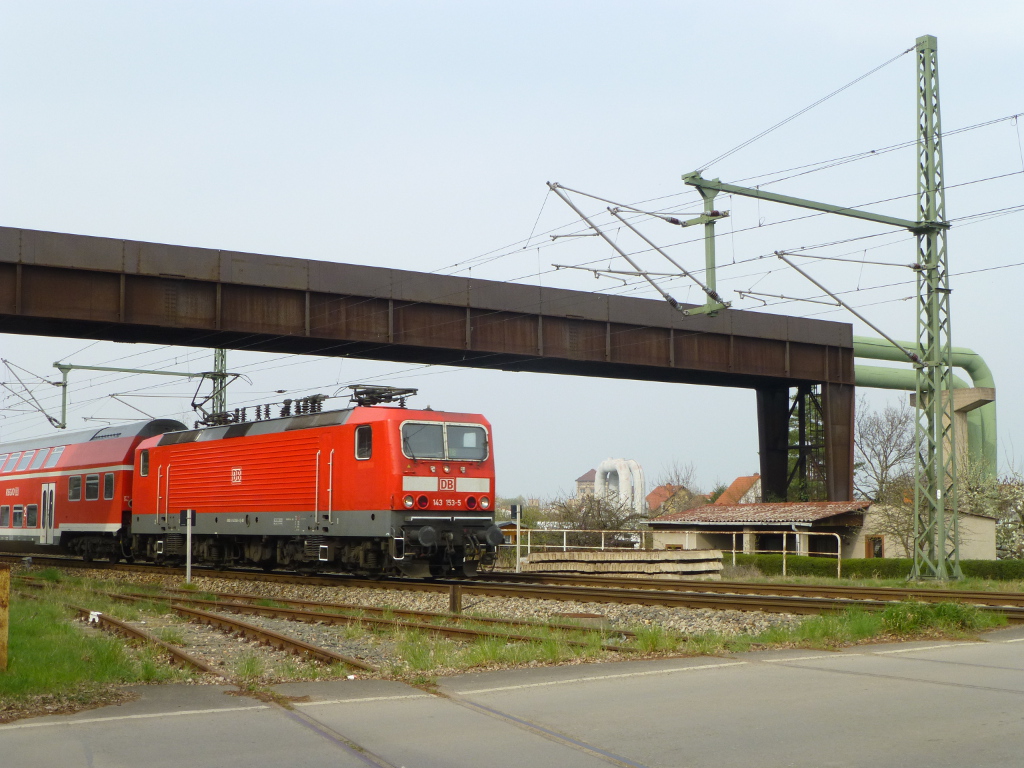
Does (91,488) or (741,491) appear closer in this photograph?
(91,488)

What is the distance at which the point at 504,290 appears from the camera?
31406 millimetres

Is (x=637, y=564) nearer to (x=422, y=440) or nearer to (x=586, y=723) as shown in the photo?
(x=422, y=440)

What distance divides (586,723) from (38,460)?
3078 cm

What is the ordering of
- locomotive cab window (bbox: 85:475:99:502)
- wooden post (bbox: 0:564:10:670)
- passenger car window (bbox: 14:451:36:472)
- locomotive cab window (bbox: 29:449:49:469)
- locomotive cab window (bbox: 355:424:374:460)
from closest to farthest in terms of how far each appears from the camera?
1. wooden post (bbox: 0:564:10:670)
2. locomotive cab window (bbox: 355:424:374:460)
3. locomotive cab window (bbox: 85:475:99:502)
4. locomotive cab window (bbox: 29:449:49:469)
5. passenger car window (bbox: 14:451:36:472)

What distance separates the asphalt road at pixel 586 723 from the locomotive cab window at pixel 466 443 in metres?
11.3

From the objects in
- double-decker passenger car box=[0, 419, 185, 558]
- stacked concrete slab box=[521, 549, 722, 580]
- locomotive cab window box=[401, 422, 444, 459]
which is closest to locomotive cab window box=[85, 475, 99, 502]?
double-decker passenger car box=[0, 419, 185, 558]

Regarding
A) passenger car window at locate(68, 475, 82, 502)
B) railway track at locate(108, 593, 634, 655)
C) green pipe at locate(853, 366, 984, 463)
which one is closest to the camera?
railway track at locate(108, 593, 634, 655)

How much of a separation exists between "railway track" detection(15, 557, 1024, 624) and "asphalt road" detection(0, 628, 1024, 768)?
5.86 metres

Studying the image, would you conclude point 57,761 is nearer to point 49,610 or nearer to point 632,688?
point 632,688

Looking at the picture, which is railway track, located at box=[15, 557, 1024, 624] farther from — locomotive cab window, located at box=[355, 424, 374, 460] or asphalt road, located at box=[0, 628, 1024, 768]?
asphalt road, located at box=[0, 628, 1024, 768]

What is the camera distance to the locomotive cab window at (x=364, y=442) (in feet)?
66.9

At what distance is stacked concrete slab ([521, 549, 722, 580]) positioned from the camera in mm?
26859

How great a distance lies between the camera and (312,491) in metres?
21.8

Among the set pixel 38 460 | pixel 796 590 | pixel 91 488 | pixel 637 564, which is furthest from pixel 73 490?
pixel 796 590
